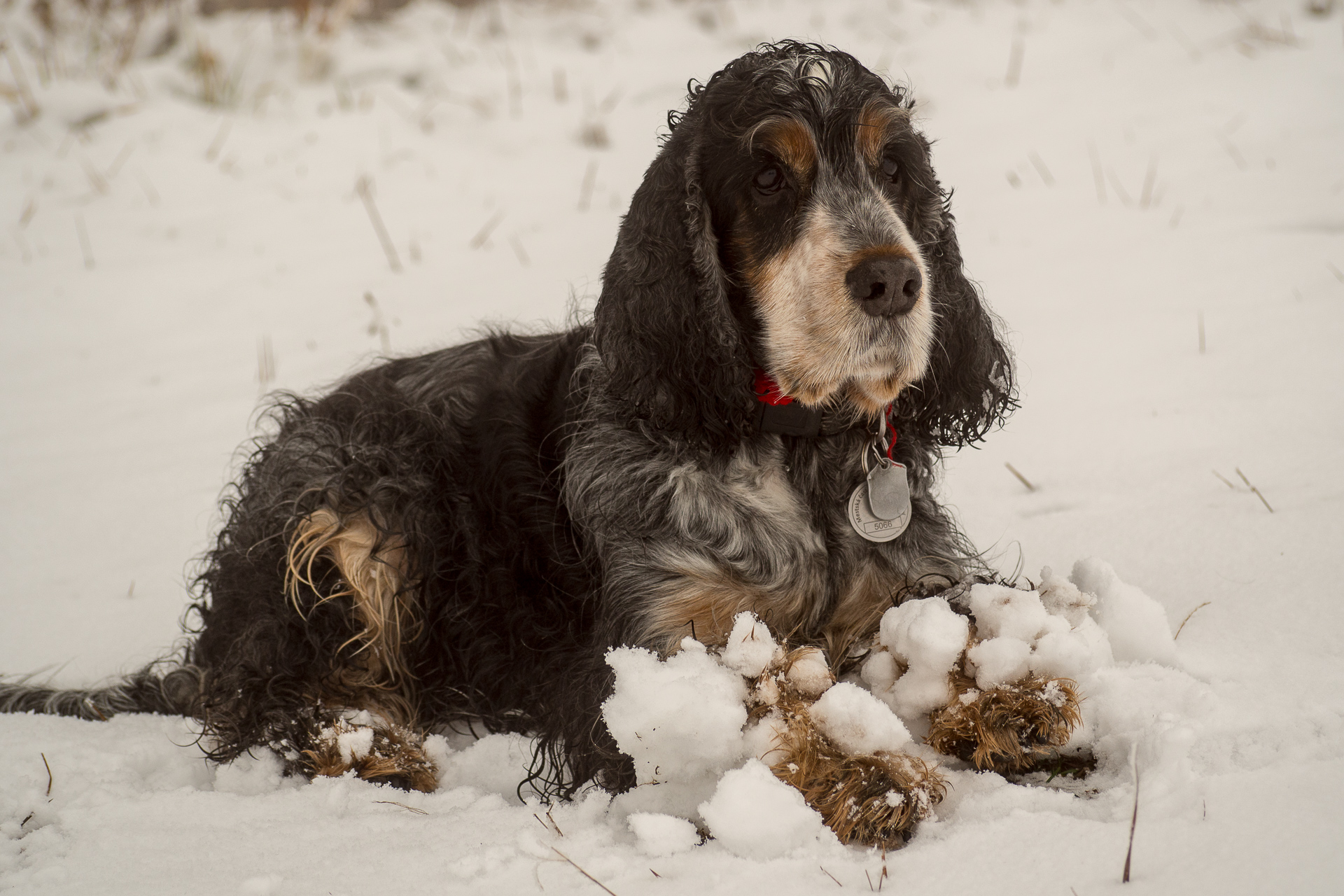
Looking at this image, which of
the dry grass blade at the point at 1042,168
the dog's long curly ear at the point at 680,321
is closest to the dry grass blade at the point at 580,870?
the dog's long curly ear at the point at 680,321

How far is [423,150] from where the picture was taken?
857 centimetres

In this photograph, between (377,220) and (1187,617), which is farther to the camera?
(377,220)

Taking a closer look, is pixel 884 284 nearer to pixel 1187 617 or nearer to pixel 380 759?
pixel 1187 617

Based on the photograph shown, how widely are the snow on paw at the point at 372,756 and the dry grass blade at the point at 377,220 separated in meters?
4.34

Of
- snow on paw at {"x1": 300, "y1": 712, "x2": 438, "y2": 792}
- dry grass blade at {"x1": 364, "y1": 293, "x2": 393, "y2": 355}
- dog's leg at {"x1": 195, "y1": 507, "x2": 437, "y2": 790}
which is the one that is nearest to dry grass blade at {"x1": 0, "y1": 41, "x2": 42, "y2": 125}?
dry grass blade at {"x1": 364, "y1": 293, "x2": 393, "y2": 355}

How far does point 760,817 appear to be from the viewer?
7.36 feet

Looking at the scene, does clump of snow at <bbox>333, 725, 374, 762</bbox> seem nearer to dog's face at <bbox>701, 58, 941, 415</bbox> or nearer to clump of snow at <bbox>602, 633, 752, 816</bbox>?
clump of snow at <bbox>602, 633, 752, 816</bbox>

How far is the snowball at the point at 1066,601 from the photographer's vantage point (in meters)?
2.81

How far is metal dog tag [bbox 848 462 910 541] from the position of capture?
303 centimetres

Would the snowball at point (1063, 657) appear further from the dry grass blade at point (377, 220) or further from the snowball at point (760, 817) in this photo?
the dry grass blade at point (377, 220)

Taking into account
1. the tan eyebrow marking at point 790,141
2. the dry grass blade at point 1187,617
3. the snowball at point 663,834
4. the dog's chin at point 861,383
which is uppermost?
the tan eyebrow marking at point 790,141

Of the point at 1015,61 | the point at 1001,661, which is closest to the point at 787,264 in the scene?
the point at 1001,661

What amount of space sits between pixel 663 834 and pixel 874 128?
6.15 feet

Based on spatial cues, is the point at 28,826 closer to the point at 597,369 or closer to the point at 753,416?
the point at 597,369
